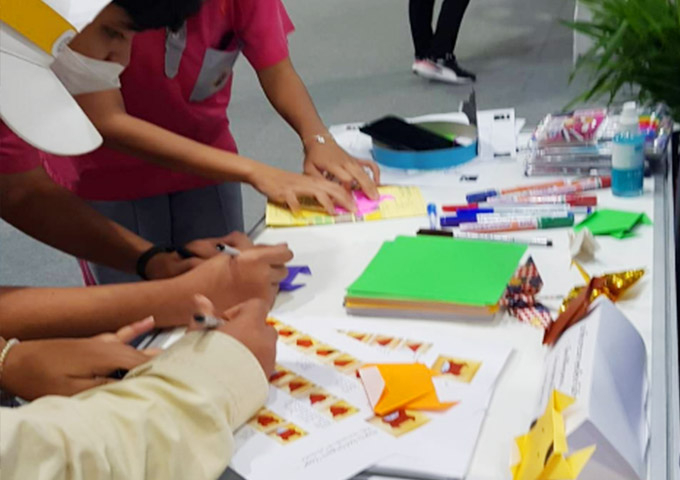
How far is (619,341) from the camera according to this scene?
35.7 inches

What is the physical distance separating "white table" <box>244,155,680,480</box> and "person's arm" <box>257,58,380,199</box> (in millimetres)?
113

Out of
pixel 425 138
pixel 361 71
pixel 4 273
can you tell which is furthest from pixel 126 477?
pixel 361 71

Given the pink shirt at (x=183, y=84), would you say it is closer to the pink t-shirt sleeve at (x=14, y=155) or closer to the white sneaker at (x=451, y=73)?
the pink t-shirt sleeve at (x=14, y=155)

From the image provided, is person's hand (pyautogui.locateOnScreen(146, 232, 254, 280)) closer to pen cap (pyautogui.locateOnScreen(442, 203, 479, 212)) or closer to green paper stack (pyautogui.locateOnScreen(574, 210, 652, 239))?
pen cap (pyautogui.locateOnScreen(442, 203, 479, 212))

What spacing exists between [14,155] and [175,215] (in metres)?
0.41

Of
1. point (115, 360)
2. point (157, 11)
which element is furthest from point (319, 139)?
point (115, 360)

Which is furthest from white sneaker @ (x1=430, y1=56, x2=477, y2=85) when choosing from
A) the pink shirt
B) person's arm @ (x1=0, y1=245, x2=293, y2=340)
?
person's arm @ (x1=0, y1=245, x2=293, y2=340)

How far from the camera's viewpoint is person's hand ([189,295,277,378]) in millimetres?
983

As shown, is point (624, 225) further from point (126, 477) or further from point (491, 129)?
point (126, 477)

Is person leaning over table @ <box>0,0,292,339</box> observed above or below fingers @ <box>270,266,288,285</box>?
above

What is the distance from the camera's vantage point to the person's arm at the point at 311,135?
1.53 metres

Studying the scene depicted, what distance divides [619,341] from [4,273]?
2527 millimetres

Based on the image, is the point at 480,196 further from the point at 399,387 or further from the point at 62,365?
the point at 62,365

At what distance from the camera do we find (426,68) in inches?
170
